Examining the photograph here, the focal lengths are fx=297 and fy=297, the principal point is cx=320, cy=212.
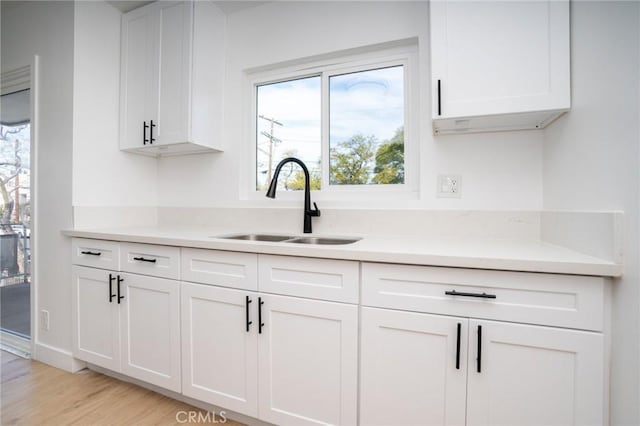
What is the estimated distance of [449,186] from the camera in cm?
159

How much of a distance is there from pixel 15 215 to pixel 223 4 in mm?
2247

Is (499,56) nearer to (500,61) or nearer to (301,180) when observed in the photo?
(500,61)

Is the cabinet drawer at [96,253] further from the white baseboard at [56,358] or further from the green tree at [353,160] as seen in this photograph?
the green tree at [353,160]

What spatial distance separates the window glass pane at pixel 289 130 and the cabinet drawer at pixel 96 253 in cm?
95

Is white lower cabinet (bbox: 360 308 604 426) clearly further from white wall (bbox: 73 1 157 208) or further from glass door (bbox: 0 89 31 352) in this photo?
glass door (bbox: 0 89 31 352)

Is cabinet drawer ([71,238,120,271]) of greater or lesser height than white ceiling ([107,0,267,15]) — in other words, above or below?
below

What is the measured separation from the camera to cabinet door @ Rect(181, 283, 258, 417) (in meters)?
1.34

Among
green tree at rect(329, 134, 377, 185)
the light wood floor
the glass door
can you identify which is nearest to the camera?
the light wood floor

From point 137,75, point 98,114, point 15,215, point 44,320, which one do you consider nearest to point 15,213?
point 15,215

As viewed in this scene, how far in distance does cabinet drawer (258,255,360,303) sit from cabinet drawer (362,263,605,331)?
61 millimetres

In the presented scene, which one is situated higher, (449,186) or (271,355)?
(449,186)

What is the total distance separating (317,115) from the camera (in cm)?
199

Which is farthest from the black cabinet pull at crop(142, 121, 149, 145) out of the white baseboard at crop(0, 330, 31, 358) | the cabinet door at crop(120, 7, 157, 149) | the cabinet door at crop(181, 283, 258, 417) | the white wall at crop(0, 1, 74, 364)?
the white baseboard at crop(0, 330, 31, 358)

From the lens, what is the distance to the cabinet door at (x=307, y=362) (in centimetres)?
118
